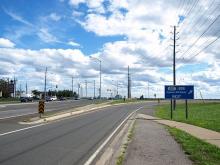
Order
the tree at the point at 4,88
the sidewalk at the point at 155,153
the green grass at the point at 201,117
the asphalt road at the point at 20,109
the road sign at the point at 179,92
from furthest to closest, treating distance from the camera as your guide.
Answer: the tree at the point at 4,88
the road sign at the point at 179,92
the asphalt road at the point at 20,109
the green grass at the point at 201,117
the sidewalk at the point at 155,153

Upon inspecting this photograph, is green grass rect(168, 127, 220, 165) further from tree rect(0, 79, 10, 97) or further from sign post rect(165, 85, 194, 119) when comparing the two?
tree rect(0, 79, 10, 97)

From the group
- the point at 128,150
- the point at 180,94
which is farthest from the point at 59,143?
the point at 180,94

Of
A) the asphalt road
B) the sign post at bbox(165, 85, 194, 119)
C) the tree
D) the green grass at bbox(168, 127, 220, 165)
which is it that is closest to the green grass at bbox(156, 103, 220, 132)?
the sign post at bbox(165, 85, 194, 119)

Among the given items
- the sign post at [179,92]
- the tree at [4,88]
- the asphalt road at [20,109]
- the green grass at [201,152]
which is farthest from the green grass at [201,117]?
the tree at [4,88]

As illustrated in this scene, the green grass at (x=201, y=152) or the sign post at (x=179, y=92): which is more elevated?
the sign post at (x=179, y=92)

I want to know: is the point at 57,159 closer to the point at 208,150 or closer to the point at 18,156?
the point at 18,156

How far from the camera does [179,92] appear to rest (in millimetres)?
41125

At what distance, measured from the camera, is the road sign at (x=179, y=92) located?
40844 millimetres

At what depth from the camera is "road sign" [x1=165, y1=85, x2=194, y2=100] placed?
40.8 m

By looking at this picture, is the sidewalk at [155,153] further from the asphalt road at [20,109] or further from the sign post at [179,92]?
the sign post at [179,92]

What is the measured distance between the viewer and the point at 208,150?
46.6ft

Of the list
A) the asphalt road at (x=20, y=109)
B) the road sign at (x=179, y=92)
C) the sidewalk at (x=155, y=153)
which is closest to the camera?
the sidewalk at (x=155, y=153)

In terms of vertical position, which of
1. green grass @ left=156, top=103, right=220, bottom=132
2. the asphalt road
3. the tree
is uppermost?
the tree

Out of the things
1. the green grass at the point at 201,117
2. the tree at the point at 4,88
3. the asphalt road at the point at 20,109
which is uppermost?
the tree at the point at 4,88
